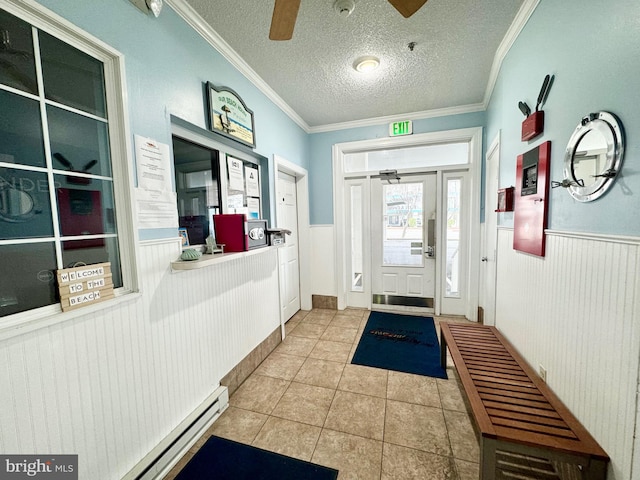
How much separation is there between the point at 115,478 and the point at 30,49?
1903 millimetres

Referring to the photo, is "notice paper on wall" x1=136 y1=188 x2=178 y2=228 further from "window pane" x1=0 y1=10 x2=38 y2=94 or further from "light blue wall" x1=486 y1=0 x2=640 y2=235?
"light blue wall" x1=486 y1=0 x2=640 y2=235

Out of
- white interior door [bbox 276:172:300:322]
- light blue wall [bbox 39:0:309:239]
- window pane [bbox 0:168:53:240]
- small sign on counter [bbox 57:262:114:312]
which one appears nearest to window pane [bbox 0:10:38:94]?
light blue wall [bbox 39:0:309:239]

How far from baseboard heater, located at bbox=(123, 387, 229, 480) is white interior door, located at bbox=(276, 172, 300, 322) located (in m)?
1.36

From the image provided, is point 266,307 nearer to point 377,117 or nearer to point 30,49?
point 30,49

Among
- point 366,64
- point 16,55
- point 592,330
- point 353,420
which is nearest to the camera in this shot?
point 16,55

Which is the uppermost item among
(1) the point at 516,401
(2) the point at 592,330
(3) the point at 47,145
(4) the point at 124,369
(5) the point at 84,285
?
(3) the point at 47,145

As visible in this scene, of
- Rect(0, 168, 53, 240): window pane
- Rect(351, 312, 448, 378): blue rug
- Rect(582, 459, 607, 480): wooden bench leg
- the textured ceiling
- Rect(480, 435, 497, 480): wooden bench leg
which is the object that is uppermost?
the textured ceiling

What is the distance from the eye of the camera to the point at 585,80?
108cm

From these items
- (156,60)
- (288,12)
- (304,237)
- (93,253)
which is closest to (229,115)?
(156,60)

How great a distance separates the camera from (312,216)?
3.77 metres

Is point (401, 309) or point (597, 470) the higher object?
point (597, 470)

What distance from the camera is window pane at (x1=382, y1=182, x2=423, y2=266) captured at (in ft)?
11.3

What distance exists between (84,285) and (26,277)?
0.17m

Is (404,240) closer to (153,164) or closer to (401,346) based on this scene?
(401,346)
